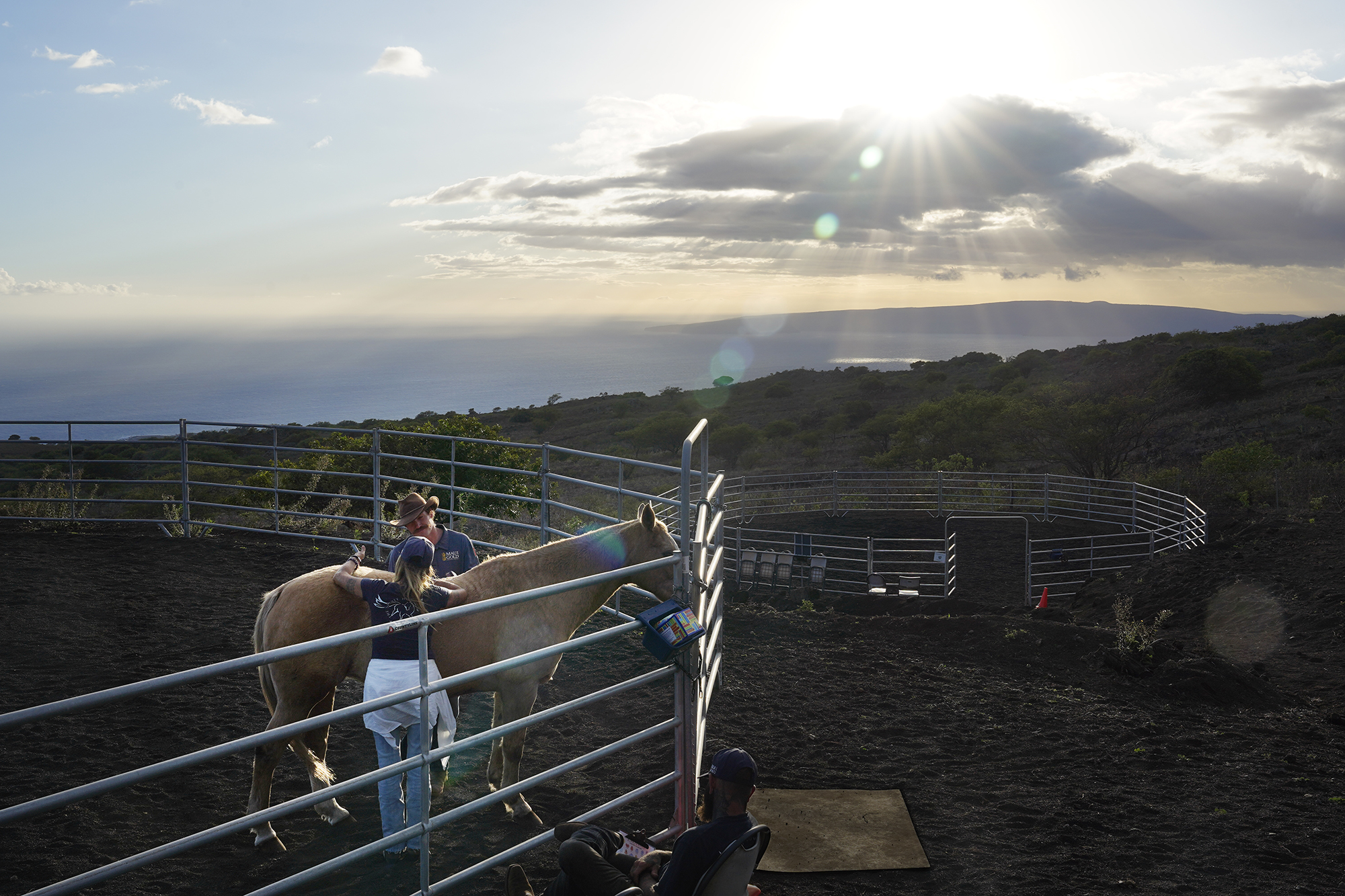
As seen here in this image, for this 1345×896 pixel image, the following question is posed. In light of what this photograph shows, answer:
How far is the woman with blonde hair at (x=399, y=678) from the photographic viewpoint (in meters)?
3.64

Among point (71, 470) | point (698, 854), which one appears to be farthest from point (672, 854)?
point (71, 470)

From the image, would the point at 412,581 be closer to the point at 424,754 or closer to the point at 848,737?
the point at 424,754

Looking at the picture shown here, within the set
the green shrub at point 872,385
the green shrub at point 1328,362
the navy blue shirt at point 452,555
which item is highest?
the green shrub at point 1328,362

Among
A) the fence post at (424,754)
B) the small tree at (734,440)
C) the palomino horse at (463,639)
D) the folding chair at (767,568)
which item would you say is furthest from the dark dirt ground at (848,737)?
the small tree at (734,440)

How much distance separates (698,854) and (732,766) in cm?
32

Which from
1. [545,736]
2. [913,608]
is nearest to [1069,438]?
[913,608]

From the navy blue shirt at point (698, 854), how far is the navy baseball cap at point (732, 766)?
0.14m

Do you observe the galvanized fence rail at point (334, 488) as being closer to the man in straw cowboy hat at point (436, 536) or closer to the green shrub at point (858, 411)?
the man in straw cowboy hat at point (436, 536)

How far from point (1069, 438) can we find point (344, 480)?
19.2 metres

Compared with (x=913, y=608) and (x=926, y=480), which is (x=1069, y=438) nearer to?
(x=926, y=480)

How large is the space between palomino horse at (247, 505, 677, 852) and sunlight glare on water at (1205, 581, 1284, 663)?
7742mm

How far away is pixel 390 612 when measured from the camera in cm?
390

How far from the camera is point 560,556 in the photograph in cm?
489

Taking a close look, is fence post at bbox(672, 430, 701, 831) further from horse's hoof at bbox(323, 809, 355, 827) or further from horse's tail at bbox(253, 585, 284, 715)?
horse's tail at bbox(253, 585, 284, 715)
